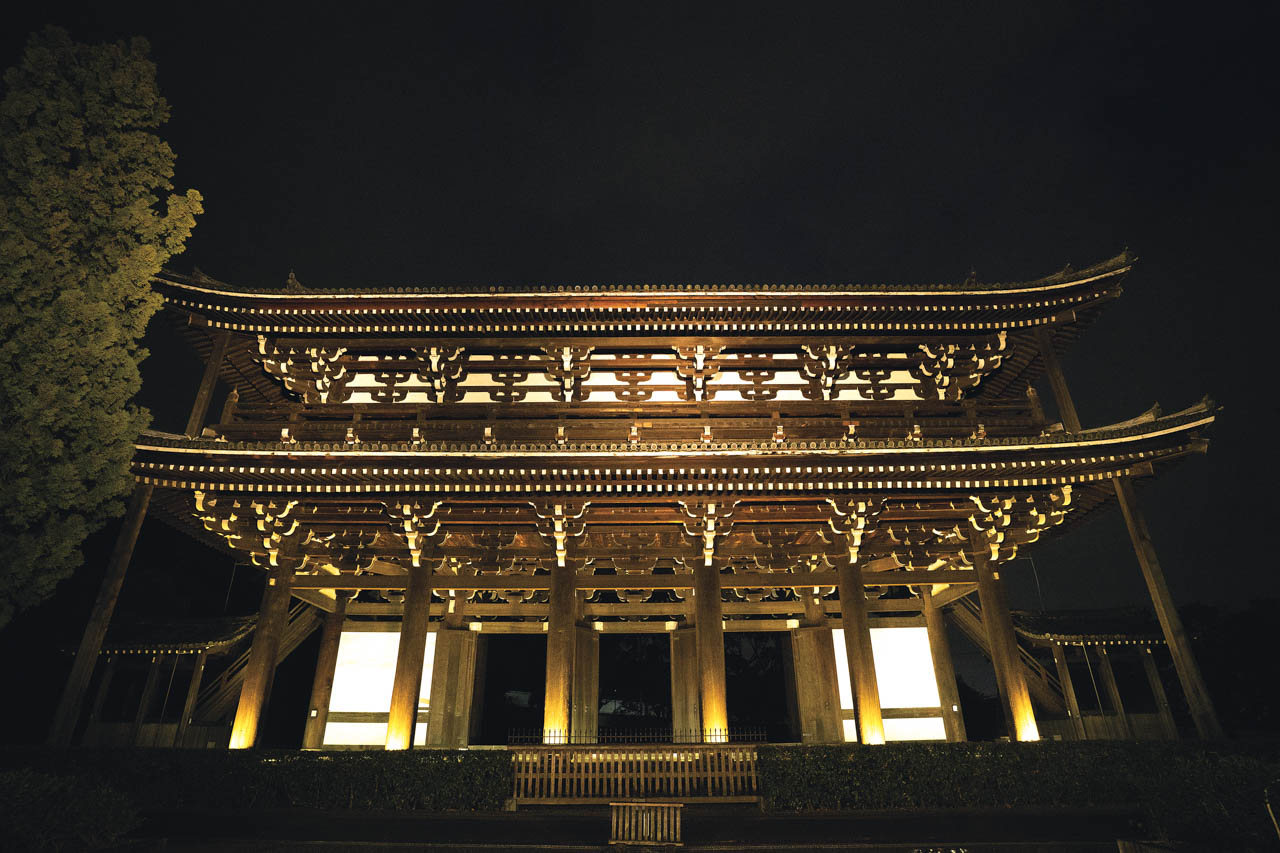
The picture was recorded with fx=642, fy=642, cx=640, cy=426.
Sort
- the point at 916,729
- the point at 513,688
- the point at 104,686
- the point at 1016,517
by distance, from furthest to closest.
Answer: the point at 513,688 < the point at 916,729 < the point at 104,686 < the point at 1016,517

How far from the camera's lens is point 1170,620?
11.8 meters

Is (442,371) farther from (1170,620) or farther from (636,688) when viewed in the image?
(636,688)

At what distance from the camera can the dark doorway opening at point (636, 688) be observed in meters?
26.0

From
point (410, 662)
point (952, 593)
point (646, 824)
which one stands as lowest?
point (646, 824)

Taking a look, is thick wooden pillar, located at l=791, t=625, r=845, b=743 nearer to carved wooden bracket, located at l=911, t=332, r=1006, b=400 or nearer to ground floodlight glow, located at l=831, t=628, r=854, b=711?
ground floodlight glow, located at l=831, t=628, r=854, b=711

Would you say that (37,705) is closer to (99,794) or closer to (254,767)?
(254,767)

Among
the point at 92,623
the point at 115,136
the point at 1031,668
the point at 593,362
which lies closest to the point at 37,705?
the point at 92,623

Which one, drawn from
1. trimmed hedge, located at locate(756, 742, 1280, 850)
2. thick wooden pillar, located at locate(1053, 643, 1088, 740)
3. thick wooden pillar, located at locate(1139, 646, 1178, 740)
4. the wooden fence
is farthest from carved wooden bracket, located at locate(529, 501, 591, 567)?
thick wooden pillar, located at locate(1139, 646, 1178, 740)

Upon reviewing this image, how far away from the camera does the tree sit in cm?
1030

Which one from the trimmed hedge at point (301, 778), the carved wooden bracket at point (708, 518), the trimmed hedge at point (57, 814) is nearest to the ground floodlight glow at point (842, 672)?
the carved wooden bracket at point (708, 518)

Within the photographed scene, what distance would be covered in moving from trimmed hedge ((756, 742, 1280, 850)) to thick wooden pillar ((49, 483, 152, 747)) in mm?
11701

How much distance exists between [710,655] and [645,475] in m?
3.74

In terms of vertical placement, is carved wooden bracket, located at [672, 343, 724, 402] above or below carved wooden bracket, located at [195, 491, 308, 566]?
above

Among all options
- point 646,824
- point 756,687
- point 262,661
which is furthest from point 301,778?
point 756,687
